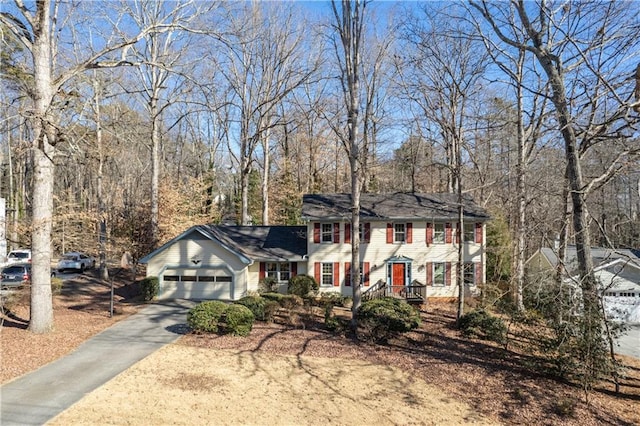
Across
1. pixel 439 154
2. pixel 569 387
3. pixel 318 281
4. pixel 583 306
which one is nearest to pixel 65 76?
pixel 318 281

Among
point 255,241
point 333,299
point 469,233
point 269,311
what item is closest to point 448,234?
point 469,233

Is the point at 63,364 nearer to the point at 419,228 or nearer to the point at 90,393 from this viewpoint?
the point at 90,393

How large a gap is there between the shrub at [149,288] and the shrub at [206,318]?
6.90 meters

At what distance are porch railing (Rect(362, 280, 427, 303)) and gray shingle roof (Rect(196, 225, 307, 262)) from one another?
166 inches

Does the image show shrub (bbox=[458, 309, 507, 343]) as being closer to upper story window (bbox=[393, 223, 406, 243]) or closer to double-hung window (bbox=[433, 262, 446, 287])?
double-hung window (bbox=[433, 262, 446, 287])

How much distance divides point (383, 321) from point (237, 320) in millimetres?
5036

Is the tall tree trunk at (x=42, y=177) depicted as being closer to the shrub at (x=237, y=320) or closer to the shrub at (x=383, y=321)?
the shrub at (x=237, y=320)

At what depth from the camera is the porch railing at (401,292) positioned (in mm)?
20712

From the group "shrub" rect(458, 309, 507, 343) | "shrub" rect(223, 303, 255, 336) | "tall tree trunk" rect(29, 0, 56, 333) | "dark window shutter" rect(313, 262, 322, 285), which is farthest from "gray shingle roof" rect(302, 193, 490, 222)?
"tall tree trunk" rect(29, 0, 56, 333)

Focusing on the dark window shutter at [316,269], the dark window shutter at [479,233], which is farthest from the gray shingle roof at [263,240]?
the dark window shutter at [479,233]

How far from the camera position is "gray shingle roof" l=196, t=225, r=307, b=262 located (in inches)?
867

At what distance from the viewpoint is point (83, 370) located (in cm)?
1053

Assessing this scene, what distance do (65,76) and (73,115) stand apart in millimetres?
2785

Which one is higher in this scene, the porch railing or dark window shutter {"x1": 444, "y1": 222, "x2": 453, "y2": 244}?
dark window shutter {"x1": 444, "y1": 222, "x2": 453, "y2": 244}
